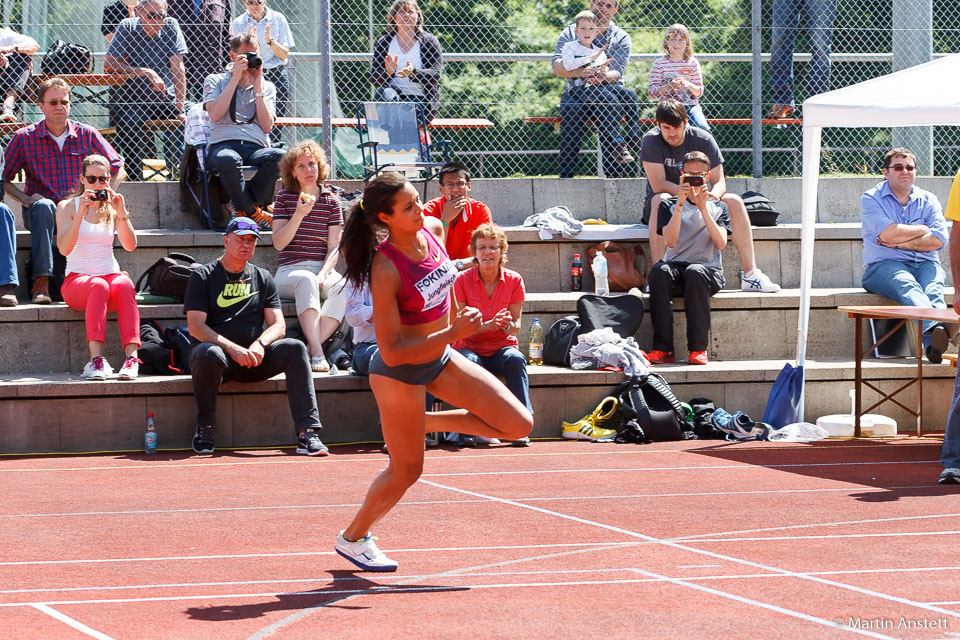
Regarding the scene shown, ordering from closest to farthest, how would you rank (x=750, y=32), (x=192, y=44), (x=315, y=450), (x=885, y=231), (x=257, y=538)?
(x=257, y=538)
(x=315, y=450)
(x=885, y=231)
(x=192, y=44)
(x=750, y=32)

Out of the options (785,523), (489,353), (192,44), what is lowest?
(785,523)

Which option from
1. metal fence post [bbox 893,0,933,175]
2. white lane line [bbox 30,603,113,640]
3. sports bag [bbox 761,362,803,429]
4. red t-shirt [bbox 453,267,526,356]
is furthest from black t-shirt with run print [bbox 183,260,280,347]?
metal fence post [bbox 893,0,933,175]

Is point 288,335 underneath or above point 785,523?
above

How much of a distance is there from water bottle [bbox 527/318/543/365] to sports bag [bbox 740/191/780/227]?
2.69 m

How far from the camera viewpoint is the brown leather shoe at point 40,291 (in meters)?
10.4

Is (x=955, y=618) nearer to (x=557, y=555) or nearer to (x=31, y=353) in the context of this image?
(x=557, y=555)

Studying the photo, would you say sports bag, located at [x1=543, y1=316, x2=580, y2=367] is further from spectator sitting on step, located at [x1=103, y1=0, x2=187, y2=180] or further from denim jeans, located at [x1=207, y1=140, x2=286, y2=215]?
spectator sitting on step, located at [x1=103, y1=0, x2=187, y2=180]

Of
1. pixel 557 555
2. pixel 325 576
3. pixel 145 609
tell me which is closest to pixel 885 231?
pixel 557 555

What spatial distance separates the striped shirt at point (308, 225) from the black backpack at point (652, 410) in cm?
274

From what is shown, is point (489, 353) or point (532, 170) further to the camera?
point (532, 170)

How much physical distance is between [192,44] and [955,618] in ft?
33.0

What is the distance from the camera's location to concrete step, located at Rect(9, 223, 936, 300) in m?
11.4

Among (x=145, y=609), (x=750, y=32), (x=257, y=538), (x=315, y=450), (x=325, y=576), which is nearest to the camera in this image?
(x=145, y=609)

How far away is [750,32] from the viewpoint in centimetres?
1357
